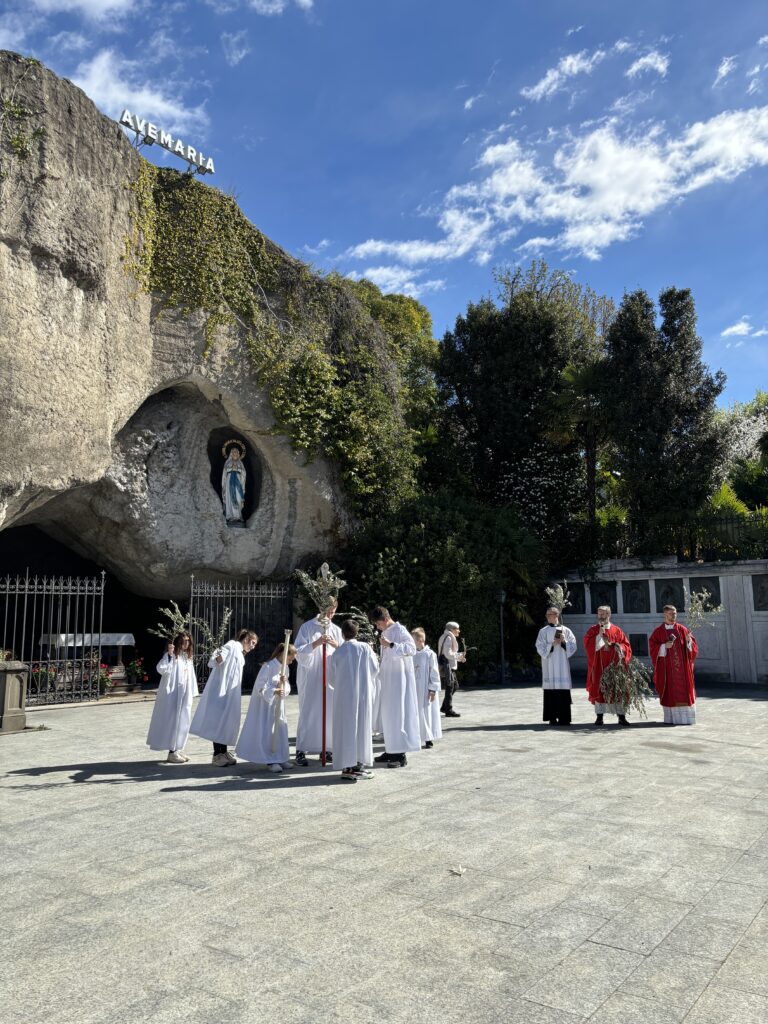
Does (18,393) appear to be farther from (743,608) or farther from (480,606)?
(743,608)

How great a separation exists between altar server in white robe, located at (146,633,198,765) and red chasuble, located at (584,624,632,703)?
584cm

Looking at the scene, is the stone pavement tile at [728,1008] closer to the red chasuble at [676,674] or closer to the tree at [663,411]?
the red chasuble at [676,674]

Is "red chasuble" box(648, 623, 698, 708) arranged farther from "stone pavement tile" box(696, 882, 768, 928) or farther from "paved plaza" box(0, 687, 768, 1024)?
"stone pavement tile" box(696, 882, 768, 928)

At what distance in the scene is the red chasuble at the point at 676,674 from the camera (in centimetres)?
1111

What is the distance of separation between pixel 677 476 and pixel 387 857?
17629mm

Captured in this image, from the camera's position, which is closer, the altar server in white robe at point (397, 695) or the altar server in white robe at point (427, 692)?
the altar server in white robe at point (397, 695)

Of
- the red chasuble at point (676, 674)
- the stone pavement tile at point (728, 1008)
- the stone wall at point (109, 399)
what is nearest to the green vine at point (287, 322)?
the stone wall at point (109, 399)

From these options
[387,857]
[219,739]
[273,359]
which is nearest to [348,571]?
[273,359]

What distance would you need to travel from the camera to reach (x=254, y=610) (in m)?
19.3

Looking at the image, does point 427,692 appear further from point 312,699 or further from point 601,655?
point 601,655

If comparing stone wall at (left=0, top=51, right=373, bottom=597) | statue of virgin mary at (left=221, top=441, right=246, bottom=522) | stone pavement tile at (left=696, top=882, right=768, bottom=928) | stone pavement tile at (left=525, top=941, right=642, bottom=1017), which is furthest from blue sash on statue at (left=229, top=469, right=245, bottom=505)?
stone pavement tile at (left=525, top=941, right=642, bottom=1017)

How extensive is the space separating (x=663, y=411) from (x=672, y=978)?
19.1 m

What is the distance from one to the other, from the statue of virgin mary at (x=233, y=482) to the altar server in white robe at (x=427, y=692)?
9.45 meters

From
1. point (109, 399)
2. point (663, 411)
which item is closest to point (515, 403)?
point (663, 411)
